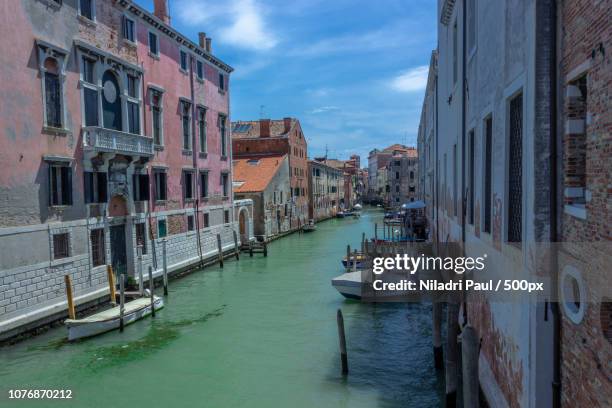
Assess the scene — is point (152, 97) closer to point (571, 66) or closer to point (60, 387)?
point (60, 387)

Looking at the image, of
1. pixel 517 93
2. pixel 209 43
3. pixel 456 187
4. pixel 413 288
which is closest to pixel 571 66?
pixel 517 93

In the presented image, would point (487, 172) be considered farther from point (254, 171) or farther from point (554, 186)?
point (254, 171)

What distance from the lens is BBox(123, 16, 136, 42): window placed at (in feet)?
48.4

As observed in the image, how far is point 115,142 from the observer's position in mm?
13617

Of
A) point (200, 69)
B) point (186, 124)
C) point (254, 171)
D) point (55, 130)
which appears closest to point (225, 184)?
point (186, 124)

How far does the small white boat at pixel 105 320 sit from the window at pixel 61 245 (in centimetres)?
193

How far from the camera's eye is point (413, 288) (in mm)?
14172

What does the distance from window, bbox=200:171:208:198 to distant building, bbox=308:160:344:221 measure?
2307 cm

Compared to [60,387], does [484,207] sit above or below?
above

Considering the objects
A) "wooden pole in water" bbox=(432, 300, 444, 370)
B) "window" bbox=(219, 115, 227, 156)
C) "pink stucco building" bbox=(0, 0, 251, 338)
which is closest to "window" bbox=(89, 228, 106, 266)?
"pink stucco building" bbox=(0, 0, 251, 338)

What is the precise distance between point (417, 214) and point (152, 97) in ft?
69.3

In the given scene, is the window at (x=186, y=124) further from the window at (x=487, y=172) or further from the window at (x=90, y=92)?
the window at (x=487, y=172)

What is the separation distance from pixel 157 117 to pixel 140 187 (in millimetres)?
3039

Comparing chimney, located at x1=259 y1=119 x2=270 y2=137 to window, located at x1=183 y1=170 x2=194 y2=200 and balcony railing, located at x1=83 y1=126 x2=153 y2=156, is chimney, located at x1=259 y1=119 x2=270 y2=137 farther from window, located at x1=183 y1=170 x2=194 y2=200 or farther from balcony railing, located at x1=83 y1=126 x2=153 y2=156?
balcony railing, located at x1=83 y1=126 x2=153 y2=156
